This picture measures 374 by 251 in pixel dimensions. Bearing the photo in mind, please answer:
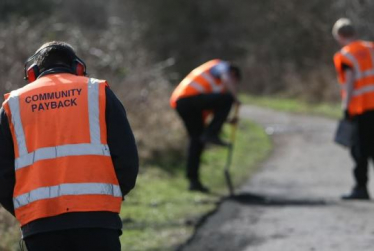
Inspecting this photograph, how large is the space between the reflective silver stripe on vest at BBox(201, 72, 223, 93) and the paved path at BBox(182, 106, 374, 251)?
4.48 feet

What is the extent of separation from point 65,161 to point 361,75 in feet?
21.7

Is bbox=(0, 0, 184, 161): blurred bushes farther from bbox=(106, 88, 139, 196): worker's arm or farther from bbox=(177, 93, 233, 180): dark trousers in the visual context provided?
bbox=(106, 88, 139, 196): worker's arm

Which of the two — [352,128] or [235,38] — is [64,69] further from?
[235,38]

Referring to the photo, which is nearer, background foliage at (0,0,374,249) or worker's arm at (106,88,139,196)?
worker's arm at (106,88,139,196)

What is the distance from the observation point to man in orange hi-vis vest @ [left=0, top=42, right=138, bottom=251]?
4.71 metres

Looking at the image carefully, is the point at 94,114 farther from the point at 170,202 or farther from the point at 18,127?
the point at 170,202

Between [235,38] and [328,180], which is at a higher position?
[235,38]

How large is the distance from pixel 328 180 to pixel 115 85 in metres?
3.63

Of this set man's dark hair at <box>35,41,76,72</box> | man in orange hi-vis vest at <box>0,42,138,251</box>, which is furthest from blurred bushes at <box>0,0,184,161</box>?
man in orange hi-vis vest at <box>0,42,138,251</box>

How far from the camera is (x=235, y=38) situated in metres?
42.8

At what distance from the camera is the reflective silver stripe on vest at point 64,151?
4750 mm

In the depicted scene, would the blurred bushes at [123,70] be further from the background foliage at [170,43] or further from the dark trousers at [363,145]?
the dark trousers at [363,145]

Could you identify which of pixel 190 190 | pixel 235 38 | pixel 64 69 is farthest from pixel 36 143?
pixel 235 38

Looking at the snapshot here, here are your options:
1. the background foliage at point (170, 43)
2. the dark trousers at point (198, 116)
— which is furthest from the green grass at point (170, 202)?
the background foliage at point (170, 43)
